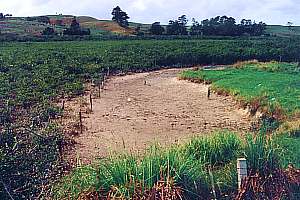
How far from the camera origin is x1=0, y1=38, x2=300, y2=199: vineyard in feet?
29.2

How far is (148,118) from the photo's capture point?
17531mm

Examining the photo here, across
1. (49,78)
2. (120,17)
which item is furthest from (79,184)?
(120,17)

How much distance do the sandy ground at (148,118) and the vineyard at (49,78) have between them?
1.06m

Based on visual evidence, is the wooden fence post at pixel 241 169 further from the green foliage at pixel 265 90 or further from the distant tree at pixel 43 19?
the distant tree at pixel 43 19

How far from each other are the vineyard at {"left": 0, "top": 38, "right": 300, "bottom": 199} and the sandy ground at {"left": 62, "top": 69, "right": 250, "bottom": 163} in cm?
106

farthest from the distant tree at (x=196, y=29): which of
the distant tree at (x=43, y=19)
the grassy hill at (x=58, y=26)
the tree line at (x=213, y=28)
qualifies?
the distant tree at (x=43, y=19)

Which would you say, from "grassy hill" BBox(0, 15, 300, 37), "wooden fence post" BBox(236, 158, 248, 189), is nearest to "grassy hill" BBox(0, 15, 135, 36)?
"grassy hill" BBox(0, 15, 300, 37)

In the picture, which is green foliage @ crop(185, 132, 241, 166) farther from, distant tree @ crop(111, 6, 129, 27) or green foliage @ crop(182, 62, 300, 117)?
distant tree @ crop(111, 6, 129, 27)

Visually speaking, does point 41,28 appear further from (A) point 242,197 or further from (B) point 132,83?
(A) point 242,197

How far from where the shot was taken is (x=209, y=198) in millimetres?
6941

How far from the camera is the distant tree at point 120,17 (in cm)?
7462

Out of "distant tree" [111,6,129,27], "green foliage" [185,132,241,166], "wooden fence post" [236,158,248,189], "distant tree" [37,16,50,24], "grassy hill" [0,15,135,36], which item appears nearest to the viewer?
"wooden fence post" [236,158,248,189]

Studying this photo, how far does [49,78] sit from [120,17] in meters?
49.5

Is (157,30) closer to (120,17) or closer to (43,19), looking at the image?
(120,17)
